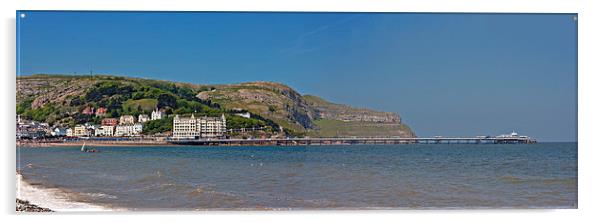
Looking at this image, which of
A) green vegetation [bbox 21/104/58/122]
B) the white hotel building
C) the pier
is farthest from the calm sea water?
green vegetation [bbox 21/104/58/122]

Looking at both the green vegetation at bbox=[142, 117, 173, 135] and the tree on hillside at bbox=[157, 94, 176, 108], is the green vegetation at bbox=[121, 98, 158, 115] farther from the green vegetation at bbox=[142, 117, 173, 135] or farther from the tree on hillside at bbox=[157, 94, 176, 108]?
the green vegetation at bbox=[142, 117, 173, 135]

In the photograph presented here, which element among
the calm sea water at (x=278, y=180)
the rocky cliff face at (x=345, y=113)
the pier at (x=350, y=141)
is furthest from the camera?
the pier at (x=350, y=141)

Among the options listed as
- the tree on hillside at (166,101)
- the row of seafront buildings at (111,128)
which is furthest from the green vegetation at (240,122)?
the row of seafront buildings at (111,128)

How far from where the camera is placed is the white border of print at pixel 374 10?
453cm

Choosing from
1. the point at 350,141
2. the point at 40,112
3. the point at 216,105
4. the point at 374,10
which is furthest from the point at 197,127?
the point at 374,10

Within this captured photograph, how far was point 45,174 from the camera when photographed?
5.20 meters

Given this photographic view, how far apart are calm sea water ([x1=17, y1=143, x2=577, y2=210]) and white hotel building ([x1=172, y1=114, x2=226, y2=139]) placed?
21cm

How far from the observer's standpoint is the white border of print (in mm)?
4531

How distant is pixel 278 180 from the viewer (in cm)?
558

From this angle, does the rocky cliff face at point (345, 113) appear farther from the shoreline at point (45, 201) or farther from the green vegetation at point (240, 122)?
the shoreline at point (45, 201)

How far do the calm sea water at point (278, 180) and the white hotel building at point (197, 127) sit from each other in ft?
0.70

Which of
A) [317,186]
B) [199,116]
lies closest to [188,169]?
[199,116]

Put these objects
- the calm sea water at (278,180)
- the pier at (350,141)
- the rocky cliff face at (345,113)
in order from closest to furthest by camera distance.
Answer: the calm sea water at (278,180), the rocky cliff face at (345,113), the pier at (350,141)
